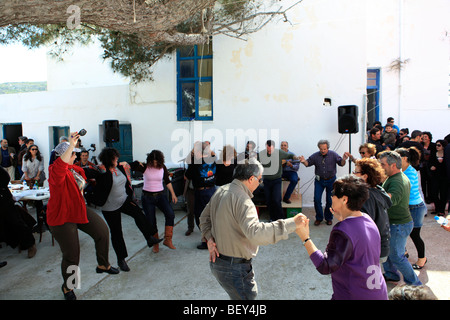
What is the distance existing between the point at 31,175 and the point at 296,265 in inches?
292

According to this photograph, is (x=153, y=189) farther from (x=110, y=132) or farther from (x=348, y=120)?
(x=348, y=120)

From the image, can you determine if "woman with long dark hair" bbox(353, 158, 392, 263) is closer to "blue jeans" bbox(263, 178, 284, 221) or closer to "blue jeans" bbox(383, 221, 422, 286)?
"blue jeans" bbox(383, 221, 422, 286)

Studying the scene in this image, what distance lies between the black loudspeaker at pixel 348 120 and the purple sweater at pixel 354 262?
5.48 metres

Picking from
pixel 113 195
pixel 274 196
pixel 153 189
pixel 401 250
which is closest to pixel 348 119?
pixel 274 196

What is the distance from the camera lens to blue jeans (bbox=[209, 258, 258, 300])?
2.57 m

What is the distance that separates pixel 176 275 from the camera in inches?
170

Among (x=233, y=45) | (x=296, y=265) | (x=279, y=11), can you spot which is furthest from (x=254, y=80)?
(x=296, y=265)

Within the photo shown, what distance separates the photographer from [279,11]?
7793 millimetres

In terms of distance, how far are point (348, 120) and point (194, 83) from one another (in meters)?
4.24

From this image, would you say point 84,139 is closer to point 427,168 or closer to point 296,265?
point 296,265

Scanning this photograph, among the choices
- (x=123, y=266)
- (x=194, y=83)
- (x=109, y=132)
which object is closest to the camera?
(x=123, y=266)

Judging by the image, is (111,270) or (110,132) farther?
(110,132)

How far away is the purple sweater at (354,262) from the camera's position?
201 cm

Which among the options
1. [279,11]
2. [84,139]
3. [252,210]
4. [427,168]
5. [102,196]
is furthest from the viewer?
[84,139]
